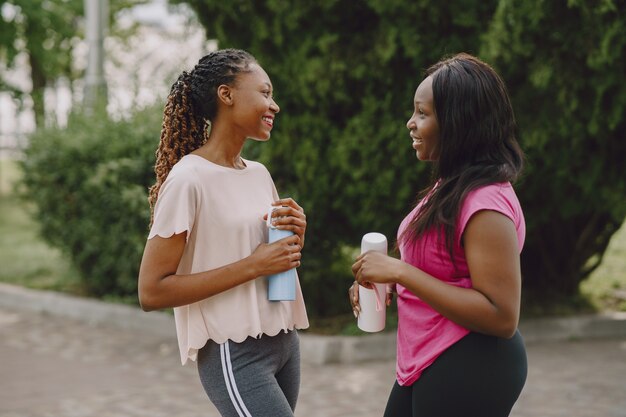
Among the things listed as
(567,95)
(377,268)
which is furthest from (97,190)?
(377,268)

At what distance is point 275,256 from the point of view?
8.72 feet

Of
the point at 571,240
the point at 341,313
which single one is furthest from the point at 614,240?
the point at 341,313

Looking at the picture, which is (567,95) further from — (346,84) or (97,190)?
(97,190)

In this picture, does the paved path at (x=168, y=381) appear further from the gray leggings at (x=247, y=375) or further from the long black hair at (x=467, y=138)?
the long black hair at (x=467, y=138)

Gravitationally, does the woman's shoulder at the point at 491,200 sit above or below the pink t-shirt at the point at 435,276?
above

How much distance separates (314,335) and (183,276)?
465 cm

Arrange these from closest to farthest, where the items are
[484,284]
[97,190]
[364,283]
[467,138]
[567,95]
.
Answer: [484,284]
[467,138]
[364,283]
[567,95]
[97,190]

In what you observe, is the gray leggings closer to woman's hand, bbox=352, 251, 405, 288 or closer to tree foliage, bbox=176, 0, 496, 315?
woman's hand, bbox=352, 251, 405, 288

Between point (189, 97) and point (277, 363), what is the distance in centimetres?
91

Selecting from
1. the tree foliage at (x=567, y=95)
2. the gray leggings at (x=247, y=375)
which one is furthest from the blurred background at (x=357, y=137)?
the gray leggings at (x=247, y=375)

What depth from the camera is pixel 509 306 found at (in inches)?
91.4

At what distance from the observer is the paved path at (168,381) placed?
5.66 m

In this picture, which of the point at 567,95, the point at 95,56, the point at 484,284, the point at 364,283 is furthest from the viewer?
the point at 95,56

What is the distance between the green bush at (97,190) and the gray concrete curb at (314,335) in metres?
0.38
